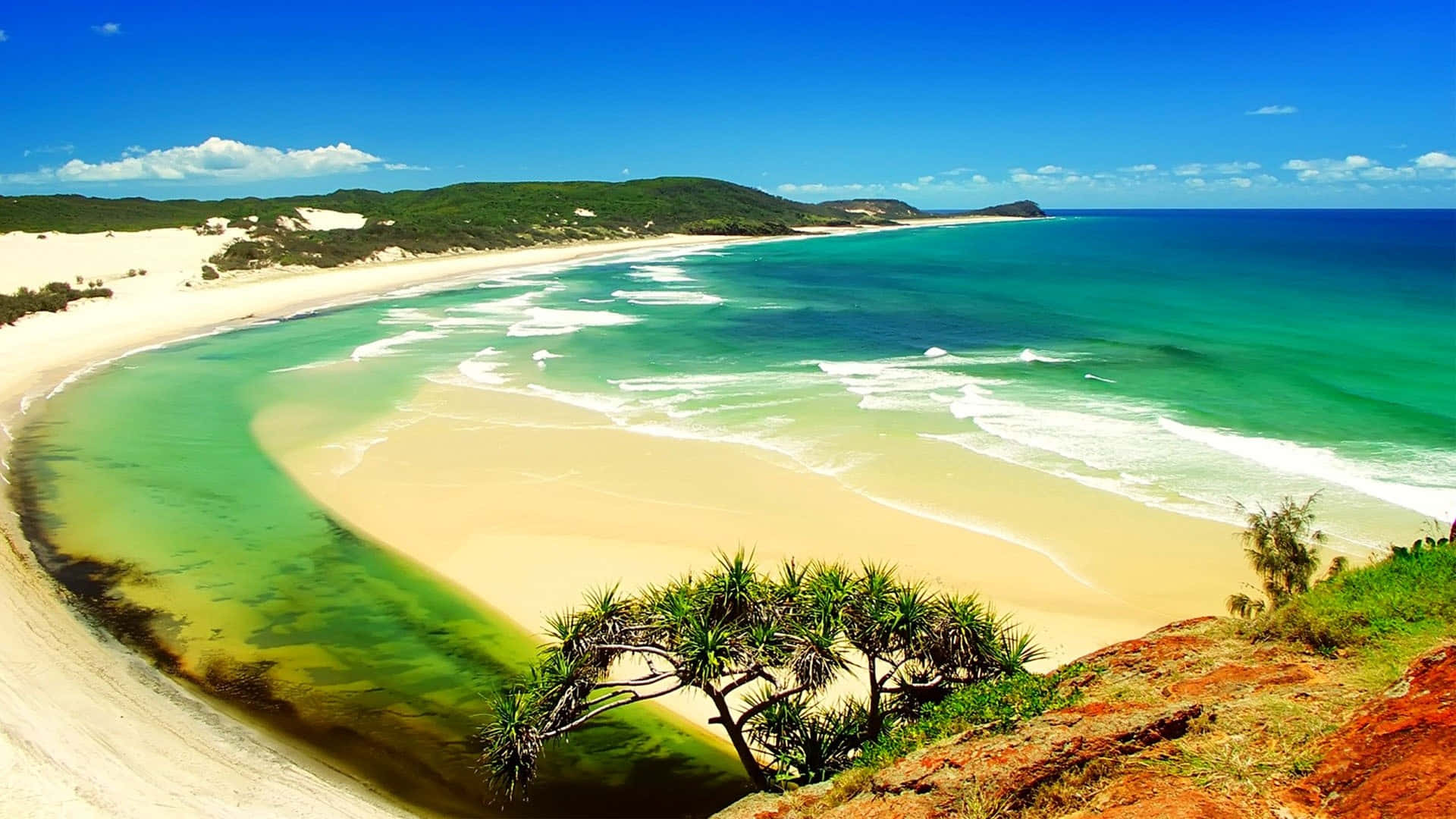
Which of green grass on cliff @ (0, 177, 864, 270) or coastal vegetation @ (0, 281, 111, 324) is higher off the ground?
green grass on cliff @ (0, 177, 864, 270)

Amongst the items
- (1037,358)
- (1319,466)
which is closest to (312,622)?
(1319,466)

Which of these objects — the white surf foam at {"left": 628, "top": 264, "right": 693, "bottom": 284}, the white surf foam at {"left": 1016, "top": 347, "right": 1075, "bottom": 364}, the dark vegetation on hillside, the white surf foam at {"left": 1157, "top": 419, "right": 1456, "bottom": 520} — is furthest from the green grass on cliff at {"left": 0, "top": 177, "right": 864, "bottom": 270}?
the white surf foam at {"left": 1157, "top": 419, "right": 1456, "bottom": 520}

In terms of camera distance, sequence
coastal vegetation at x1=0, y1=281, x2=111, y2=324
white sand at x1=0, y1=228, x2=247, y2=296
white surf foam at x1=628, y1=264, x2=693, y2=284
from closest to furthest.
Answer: coastal vegetation at x1=0, y1=281, x2=111, y2=324
white sand at x1=0, y1=228, x2=247, y2=296
white surf foam at x1=628, y1=264, x2=693, y2=284

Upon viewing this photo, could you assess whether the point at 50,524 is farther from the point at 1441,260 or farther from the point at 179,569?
the point at 1441,260

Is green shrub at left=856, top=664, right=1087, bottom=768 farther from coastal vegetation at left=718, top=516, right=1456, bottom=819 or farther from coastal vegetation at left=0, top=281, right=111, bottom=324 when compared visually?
coastal vegetation at left=0, top=281, right=111, bottom=324

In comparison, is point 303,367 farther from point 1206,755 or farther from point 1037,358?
point 1206,755

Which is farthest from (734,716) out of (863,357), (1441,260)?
(1441,260)

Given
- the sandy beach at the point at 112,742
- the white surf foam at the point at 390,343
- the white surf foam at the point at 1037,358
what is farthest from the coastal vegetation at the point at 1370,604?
the white surf foam at the point at 390,343
